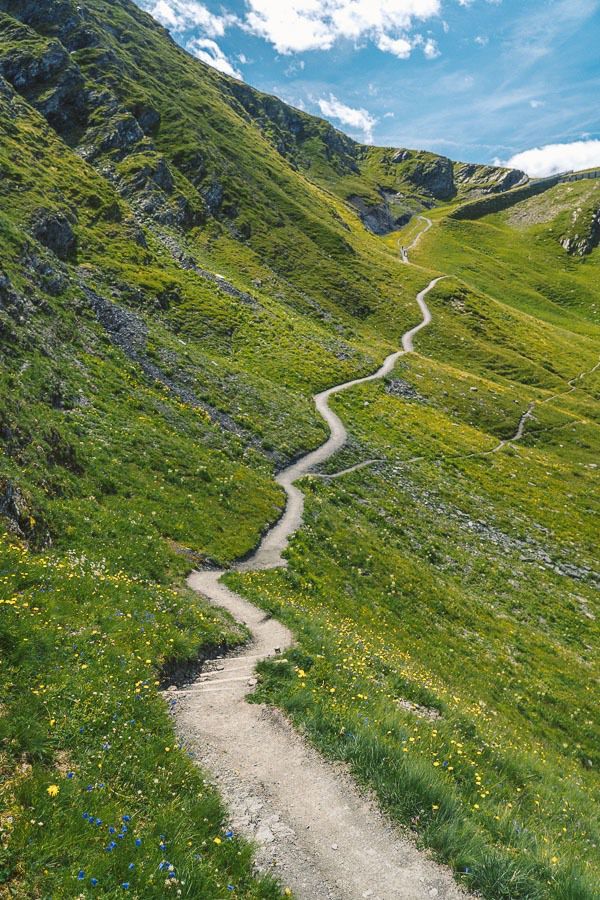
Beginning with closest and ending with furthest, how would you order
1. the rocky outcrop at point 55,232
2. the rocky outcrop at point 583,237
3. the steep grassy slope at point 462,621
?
the steep grassy slope at point 462,621
the rocky outcrop at point 55,232
the rocky outcrop at point 583,237

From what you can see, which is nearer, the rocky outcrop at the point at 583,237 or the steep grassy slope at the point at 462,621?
the steep grassy slope at the point at 462,621

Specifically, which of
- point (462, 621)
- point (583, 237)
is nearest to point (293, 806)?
point (462, 621)

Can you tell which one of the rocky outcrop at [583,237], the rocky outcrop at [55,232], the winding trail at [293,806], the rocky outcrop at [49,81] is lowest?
the winding trail at [293,806]

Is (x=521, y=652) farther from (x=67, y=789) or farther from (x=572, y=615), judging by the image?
(x=67, y=789)

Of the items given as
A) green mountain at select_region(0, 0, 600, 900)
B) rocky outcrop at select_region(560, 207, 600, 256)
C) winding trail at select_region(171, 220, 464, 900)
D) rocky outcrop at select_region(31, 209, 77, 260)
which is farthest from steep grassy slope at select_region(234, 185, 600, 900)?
rocky outcrop at select_region(560, 207, 600, 256)

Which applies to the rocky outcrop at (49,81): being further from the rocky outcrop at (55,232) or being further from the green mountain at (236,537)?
the rocky outcrop at (55,232)

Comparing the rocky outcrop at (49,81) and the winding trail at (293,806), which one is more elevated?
the rocky outcrop at (49,81)

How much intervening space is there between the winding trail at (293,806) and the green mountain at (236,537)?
45cm

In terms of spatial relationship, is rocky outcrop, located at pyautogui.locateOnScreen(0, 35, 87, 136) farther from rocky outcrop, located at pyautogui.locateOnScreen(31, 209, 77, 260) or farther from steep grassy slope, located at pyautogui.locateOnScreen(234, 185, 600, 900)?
steep grassy slope, located at pyautogui.locateOnScreen(234, 185, 600, 900)

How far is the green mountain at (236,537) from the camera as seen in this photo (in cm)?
753

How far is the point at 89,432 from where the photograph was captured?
25.5 metres

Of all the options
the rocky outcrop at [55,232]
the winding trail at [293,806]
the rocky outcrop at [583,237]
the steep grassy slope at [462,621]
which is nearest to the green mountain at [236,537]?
the steep grassy slope at [462,621]

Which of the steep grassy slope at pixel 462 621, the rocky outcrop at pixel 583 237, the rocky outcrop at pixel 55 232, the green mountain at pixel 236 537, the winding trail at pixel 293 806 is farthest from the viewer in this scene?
the rocky outcrop at pixel 583 237

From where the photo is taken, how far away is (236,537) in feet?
80.9
